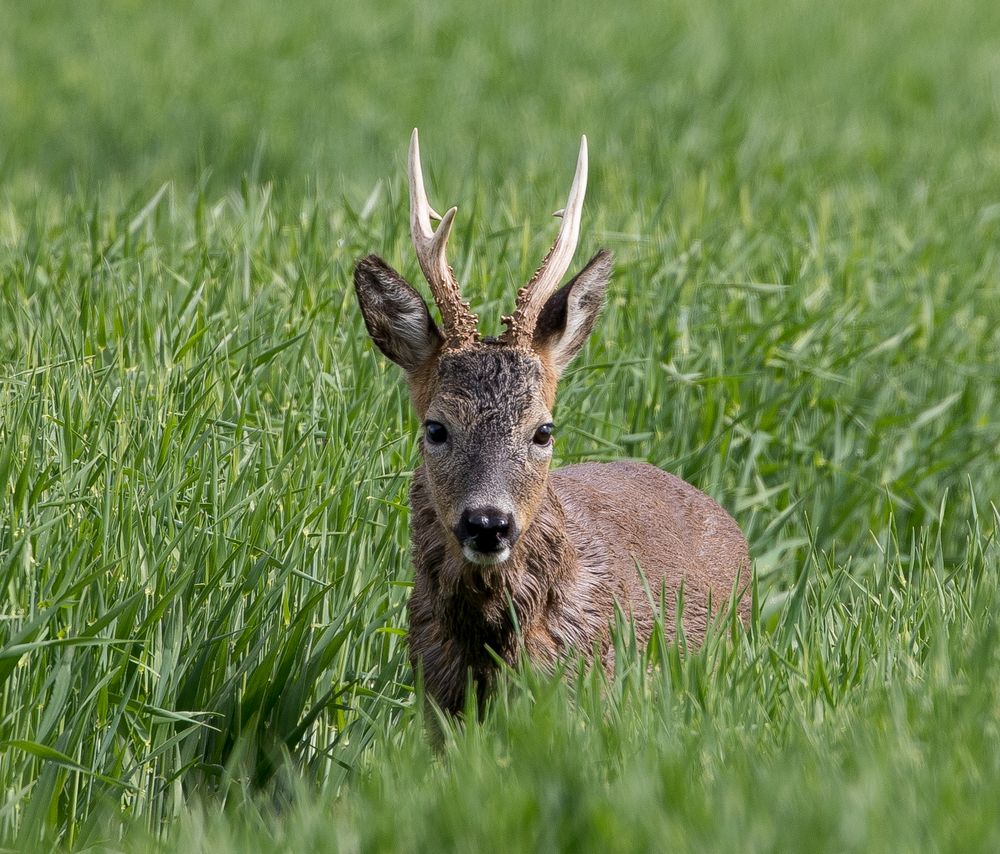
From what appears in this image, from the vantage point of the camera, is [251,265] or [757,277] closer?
[251,265]

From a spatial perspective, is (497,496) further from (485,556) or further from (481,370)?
(481,370)

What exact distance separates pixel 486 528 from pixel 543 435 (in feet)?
1.38

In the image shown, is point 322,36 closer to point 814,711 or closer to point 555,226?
point 555,226

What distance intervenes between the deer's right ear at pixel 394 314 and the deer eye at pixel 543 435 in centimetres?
42

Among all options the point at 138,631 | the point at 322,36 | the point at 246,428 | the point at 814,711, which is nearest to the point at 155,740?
the point at 138,631

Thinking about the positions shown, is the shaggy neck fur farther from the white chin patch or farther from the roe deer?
the white chin patch

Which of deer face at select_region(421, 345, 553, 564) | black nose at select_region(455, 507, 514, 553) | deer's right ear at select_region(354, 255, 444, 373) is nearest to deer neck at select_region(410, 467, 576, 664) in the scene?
deer face at select_region(421, 345, 553, 564)

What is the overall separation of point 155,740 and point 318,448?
1.31 metres

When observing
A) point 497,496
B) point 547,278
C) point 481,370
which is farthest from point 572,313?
point 497,496

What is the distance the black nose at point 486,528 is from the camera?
12.5 feet

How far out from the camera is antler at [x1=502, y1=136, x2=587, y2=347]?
4207 millimetres

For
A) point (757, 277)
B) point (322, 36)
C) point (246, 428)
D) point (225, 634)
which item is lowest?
point (225, 634)

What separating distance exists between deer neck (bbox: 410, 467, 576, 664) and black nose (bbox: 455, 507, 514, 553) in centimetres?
23

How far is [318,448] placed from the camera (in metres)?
4.88
